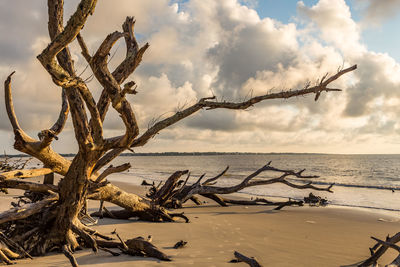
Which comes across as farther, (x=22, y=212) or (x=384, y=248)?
(x=22, y=212)

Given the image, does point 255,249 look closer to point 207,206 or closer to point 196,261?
point 196,261

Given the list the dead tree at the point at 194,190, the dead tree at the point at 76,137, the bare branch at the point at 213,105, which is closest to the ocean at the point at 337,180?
the dead tree at the point at 194,190

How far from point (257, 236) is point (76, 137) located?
488 centimetres

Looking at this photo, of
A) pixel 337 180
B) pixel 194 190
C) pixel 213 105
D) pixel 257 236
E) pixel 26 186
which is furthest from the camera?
pixel 337 180

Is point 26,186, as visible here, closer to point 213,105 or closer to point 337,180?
point 213,105

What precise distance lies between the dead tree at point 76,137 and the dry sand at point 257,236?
1.77 feet

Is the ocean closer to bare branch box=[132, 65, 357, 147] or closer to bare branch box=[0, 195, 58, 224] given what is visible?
bare branch box=[132, 65, 357, 147]

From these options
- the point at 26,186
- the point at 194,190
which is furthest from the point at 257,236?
the point at 26,186

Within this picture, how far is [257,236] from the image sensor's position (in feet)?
23.6

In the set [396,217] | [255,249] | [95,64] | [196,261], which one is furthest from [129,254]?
[396,217]

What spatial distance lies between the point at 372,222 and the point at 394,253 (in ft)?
15.1

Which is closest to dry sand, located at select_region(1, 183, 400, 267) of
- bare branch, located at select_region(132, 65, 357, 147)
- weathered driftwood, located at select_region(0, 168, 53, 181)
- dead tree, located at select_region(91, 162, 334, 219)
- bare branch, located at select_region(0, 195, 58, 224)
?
dead tree, located at select_region(91, 162, 334, 219)

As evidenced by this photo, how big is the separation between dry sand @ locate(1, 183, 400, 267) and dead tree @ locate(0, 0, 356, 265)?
0.54 metres

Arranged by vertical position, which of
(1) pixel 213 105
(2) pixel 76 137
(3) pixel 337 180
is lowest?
(3) pixel 337 180
